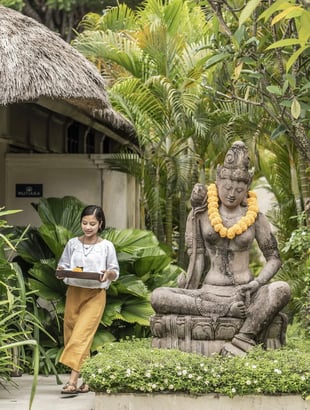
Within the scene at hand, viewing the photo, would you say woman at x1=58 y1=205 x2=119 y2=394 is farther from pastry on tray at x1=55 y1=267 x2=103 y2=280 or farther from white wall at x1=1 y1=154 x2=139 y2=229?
white wall at x1=1 y1=154 x2=139 y2=229

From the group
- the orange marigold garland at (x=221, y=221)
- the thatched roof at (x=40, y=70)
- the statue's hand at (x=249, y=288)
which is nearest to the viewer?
the statue's hand at (x=249, y=288)

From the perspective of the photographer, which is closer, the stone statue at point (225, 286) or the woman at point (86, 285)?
the stone statue at point (225, 286)

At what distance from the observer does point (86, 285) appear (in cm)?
852

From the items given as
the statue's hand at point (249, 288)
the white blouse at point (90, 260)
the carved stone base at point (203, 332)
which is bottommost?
the carved stone base at point (203, 332)

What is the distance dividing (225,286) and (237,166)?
1.02 m

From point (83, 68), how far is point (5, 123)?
1691 millimetres

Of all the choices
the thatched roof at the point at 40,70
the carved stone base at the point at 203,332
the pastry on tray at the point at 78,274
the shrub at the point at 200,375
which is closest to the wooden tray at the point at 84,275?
the pastry on tray at the point at 78,274

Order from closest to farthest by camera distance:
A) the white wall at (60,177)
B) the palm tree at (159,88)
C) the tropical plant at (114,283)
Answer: the tropical plant at (114,283) → the white wall at (60,177) → the palm tree at (159,88)

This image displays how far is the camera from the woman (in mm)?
8430

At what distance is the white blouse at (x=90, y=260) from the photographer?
8477mm

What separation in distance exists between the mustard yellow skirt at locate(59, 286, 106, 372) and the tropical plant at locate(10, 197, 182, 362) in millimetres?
1122

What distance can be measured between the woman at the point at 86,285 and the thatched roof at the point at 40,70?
5.64ft

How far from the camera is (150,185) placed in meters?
13.6

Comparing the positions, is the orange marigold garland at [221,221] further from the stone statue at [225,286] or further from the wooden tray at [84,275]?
the wooden tray at [84,275]
